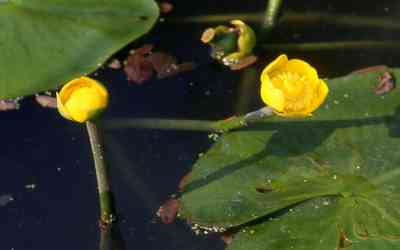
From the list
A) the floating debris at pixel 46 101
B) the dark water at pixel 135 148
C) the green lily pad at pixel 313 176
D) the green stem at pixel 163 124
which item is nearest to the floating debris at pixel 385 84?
the green lily pad at pixel 313 176

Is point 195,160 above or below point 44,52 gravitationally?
below

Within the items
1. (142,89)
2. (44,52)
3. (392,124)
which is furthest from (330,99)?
(44,52)

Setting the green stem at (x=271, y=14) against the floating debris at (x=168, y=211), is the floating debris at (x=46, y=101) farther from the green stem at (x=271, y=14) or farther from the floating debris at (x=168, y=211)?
the green stem at (x=271, y=14)

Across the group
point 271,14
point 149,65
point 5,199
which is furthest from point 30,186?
point 271,14

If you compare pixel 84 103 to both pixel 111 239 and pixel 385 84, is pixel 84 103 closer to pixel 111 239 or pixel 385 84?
pixel 111 239

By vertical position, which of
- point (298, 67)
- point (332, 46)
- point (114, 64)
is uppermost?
point (298, 67)

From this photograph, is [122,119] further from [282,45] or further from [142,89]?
[282,45]
